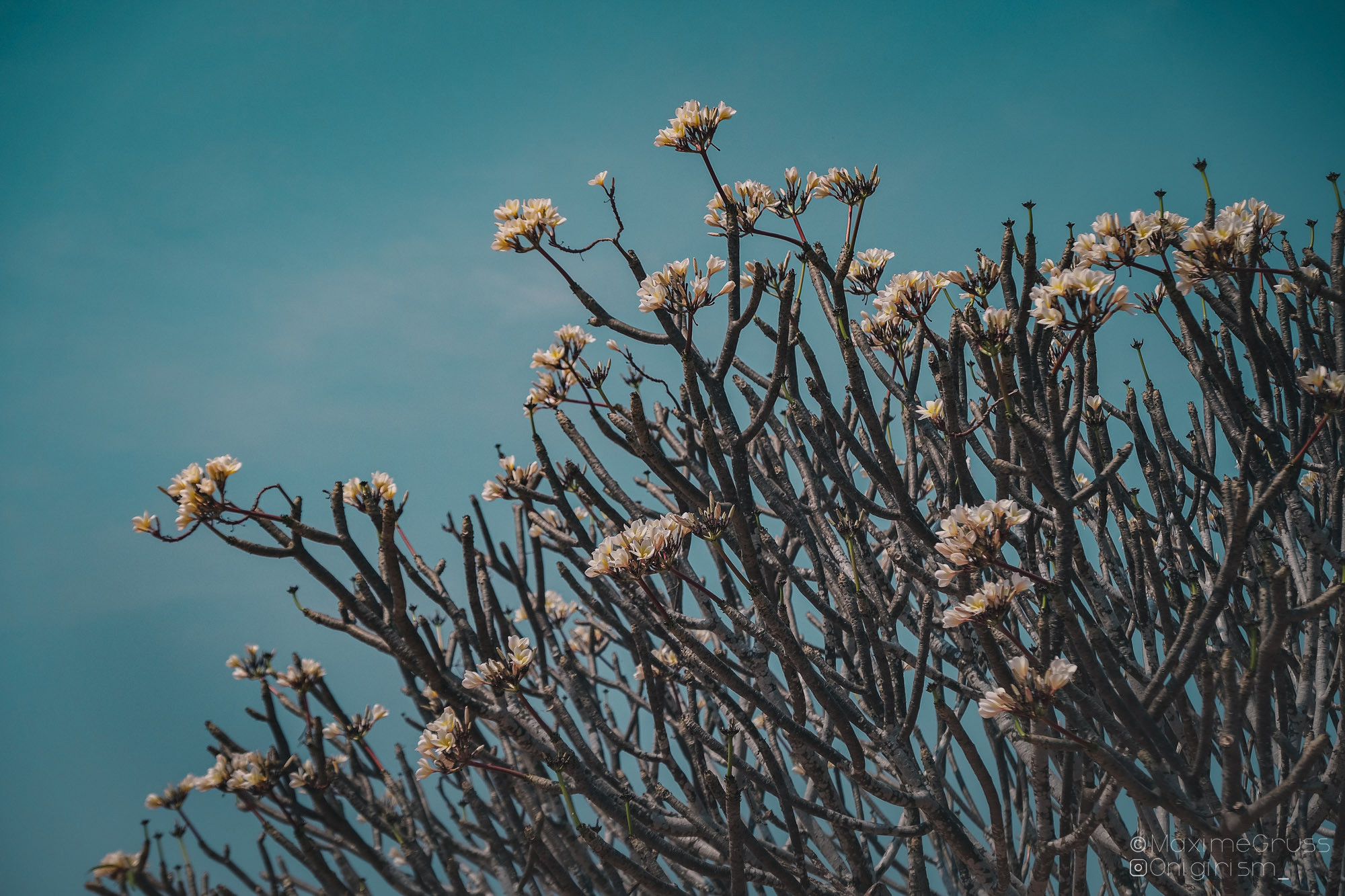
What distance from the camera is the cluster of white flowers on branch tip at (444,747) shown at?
2521 mm

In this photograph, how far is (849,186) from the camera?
9.17 feet

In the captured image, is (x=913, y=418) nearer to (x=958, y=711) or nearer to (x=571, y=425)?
(x=571, y=425)

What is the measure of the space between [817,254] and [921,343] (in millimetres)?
537

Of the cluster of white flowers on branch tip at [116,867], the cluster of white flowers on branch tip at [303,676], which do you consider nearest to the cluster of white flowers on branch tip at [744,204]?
the cluster of white flowers on branch tip at [303,676]

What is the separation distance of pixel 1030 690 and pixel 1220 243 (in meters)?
1.39

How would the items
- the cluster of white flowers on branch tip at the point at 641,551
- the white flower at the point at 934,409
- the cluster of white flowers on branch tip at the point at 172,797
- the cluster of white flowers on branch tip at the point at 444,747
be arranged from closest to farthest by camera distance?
the cluster of white flowers on branch tip at the point at 641,551
the cluster of white flowers on branch tip at the point at 444,747
the white flower at the point at 934,409
the cluster of white flowers on branch tip at the point at 172,797

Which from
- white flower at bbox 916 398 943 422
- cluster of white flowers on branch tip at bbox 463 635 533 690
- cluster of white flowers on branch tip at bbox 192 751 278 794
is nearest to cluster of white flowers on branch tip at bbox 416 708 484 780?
cluster of white flowers on branch tip at bbox 463 635 533 690

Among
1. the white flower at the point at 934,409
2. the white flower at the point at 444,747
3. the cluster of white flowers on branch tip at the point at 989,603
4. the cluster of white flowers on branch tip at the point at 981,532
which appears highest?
the white flower at the point at 934,409

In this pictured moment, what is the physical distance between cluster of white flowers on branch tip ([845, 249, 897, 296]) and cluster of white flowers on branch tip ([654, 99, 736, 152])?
2.44 ft

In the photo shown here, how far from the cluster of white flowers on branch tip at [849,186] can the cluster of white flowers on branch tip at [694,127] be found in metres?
0.43

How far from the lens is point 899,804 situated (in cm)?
254

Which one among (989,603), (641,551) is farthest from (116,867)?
(989,603)

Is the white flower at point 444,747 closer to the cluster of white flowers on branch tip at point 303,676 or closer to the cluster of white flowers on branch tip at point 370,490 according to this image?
the cluster of white flowers on branch tip at point 370,490

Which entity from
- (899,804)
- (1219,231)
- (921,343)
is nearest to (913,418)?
(921,343)
